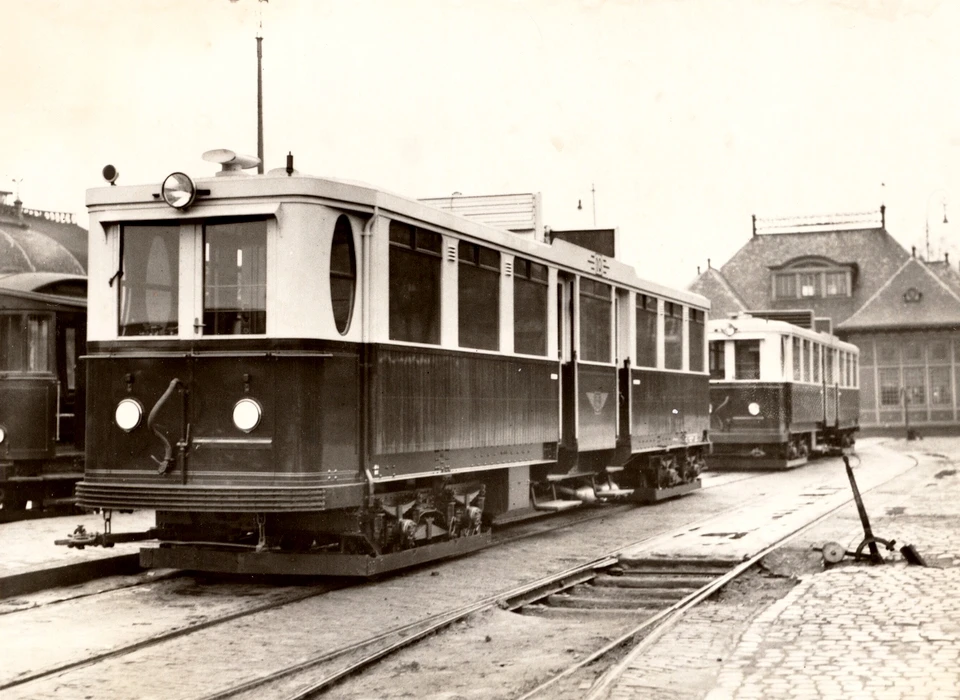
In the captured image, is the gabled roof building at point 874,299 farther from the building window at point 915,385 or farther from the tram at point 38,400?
the tram at point 38,400

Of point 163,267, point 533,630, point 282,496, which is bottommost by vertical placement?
point 533,630

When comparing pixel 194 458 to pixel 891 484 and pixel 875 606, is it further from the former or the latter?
pixel 891 484

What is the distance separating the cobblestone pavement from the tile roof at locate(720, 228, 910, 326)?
4952cm

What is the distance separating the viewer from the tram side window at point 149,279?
9289 millimetres

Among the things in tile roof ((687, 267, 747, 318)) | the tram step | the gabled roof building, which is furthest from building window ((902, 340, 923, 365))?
the tram step

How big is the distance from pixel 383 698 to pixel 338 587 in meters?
3.53

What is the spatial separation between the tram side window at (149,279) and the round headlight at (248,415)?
0.87 metres

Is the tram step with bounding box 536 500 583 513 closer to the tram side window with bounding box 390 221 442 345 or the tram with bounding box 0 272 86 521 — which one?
the tram side window with bounding box 390 221 442 345

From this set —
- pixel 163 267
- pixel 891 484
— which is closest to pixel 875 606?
pixel 163 267

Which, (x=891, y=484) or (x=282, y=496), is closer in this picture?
(x=282, y=496)

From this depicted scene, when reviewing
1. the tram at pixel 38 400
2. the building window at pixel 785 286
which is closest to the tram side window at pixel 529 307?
the tram at pixel 38 400

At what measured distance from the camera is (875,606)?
26.5 feet

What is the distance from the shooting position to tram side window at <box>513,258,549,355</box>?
39.6 ft

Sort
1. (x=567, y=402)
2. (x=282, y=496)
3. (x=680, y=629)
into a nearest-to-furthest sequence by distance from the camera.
Answer: (x=680, y=629) → (x=282, y=496) → (x=567, y=402)
